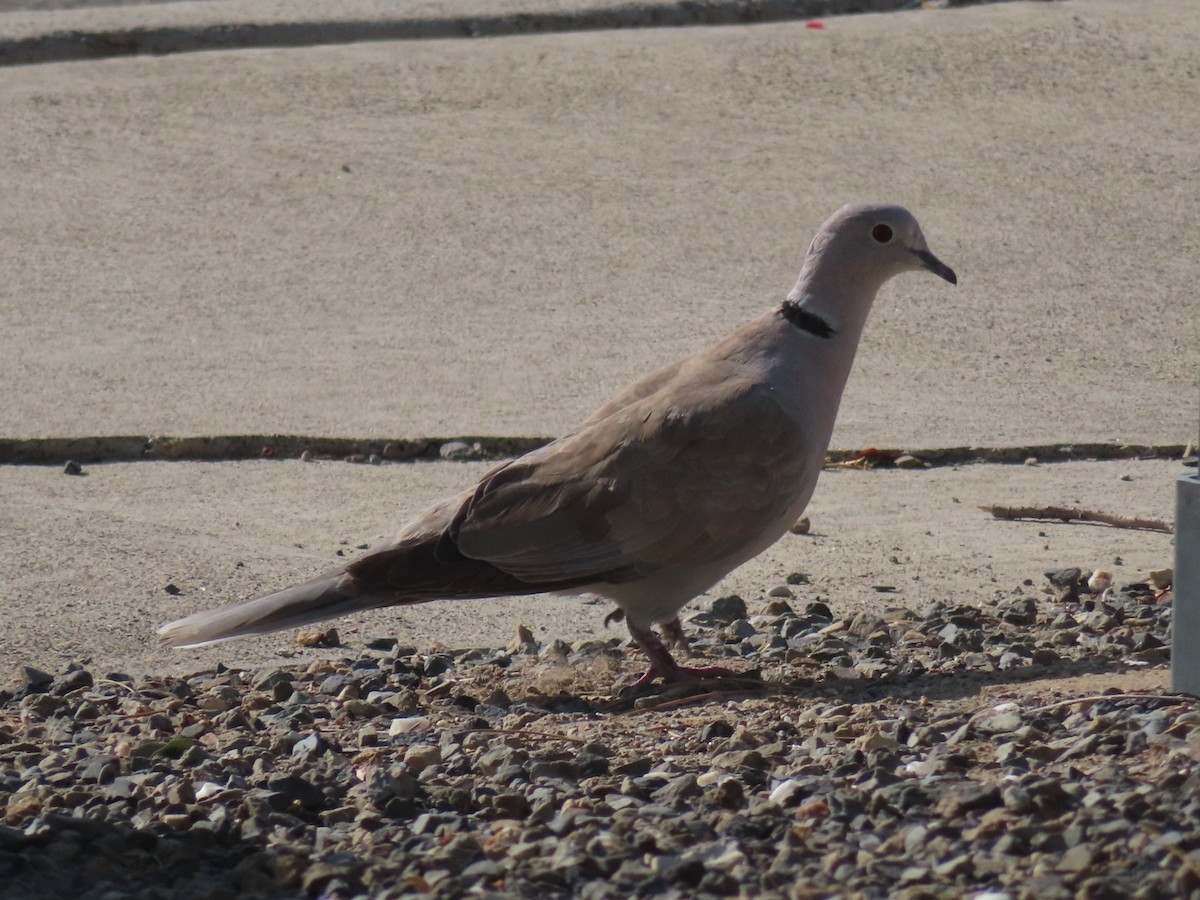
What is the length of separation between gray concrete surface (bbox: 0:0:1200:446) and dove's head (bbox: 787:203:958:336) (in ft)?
5.16

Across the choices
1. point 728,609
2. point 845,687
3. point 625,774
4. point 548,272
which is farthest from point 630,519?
point 548,272

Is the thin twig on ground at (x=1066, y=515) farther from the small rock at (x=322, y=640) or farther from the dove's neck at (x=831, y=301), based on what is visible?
the small rock at (x=322, y=640)

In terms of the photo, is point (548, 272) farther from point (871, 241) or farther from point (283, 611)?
point (283, 611)

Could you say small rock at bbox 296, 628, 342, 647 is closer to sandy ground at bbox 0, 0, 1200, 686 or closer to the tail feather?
sandy ground at bbox 0, 0, 1200, 686

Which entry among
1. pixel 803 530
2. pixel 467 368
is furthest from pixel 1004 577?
pixel 467 368

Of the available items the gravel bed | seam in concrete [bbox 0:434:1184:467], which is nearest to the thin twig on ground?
seam in concrete [bbox 0:434:1184:467]

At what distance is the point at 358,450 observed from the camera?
228 inches

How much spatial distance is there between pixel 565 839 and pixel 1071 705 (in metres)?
1.07

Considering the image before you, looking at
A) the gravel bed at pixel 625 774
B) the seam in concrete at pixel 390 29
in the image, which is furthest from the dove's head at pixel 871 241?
the seam in concrete at pixel 390 29

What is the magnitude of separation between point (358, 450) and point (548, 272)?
5.61ft

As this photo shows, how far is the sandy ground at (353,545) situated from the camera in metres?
4.53

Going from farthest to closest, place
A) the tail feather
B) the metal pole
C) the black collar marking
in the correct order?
1. the black collar marking
2. the tail feather
3. the metal pole

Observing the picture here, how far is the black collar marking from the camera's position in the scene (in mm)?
4203

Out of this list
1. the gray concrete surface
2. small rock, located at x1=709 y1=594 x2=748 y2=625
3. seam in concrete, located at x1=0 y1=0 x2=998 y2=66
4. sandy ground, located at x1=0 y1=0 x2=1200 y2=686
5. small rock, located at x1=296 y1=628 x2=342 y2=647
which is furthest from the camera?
seam in concrete, located at x1=0 y1=0 x2=998 y2=66
